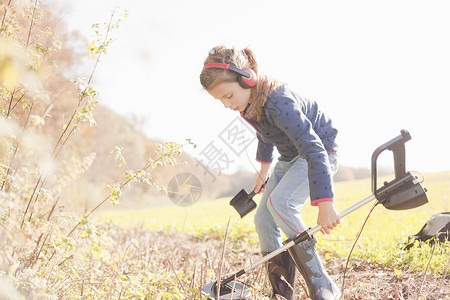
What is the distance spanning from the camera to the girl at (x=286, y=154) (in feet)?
7.66

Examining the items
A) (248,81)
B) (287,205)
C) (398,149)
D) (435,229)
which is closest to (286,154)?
(287,205)

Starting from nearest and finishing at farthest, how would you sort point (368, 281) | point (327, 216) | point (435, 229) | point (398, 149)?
1. point (327, 216)
2. point (398, 149)
3. point (368, 281)
4. point (435, 229)

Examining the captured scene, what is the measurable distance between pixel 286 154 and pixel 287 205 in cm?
44

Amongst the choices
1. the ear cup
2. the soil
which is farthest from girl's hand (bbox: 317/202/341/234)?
the ear cup

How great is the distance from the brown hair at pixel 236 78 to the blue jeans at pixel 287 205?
430mm

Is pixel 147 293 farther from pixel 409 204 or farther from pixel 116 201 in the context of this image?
pixel 409 204

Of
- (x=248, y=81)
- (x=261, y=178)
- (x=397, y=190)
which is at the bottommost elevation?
(x=397, y=190)

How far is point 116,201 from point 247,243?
118 inches

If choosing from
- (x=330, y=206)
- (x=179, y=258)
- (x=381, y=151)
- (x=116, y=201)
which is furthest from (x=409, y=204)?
(x=179, y=258)

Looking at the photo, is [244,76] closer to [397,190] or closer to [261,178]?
[261,178]

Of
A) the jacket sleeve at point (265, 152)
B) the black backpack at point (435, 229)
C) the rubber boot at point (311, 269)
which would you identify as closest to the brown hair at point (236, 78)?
the jacket sleeve at point (265, 152)

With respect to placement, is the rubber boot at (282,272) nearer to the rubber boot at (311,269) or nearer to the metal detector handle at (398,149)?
the rubber boot at (311,269)

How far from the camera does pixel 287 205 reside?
8.33ft

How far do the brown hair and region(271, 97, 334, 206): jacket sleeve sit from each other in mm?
143
